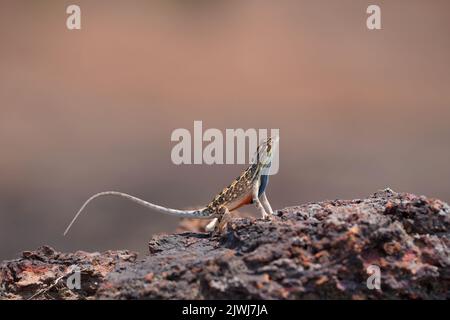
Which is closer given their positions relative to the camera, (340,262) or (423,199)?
(340,262)

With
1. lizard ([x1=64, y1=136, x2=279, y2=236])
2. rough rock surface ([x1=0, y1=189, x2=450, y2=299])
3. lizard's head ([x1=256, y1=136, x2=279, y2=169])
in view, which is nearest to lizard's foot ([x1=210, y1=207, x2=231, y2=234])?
lizard ([x1=64, y1=136, x2=279, y2=236])

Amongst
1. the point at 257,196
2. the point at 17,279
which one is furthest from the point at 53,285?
the point at 257,196

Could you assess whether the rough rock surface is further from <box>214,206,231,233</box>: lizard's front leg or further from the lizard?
the lizard

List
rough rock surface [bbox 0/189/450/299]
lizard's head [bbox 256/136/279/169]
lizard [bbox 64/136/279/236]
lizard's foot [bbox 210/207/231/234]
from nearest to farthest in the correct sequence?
rough rock surface [bbox 0/189/450/299], lizard's foot [bbox 210/207/231/234], lizard [bbox 64/136/279/236], lizard's head [bbox 256/136/279/169]

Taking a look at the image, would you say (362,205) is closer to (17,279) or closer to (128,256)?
(128,256)

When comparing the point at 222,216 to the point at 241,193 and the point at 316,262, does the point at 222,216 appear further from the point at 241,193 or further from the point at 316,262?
the point at 316,262

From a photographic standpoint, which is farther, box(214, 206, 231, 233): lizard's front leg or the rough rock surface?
box(214, 206, 231, 233): lizard's front leg
